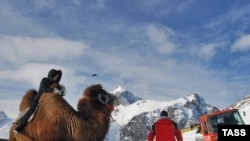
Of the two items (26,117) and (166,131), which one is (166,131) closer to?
(166,131)

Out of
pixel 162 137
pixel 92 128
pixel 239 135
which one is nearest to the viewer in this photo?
pixel 92 128

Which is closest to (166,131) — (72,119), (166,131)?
(166,131)

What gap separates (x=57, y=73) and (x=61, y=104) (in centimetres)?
74

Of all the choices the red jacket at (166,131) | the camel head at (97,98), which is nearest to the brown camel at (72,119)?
the camel head at (97,98)

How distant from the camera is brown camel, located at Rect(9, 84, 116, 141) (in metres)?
5.12

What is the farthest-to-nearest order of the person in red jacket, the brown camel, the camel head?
1. the person in red jacket
2. the camel head
3. the brown camel

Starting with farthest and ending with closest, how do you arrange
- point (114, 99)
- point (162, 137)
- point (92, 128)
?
point (162, 137), point (114, 99), point (92, 128)

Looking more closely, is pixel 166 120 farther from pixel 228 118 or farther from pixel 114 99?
pixel 228 118

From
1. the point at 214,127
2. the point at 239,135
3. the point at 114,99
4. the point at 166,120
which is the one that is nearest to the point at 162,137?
the point at 166,120

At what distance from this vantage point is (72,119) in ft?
17.2

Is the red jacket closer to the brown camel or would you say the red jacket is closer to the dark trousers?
the brown camel

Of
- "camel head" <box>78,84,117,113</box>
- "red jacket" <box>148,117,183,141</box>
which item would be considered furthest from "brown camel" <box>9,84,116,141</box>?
"red jacket" <box>148,117,183,141</box>

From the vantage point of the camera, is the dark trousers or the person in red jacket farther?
the person in red jacket

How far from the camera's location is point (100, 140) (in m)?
5.15
